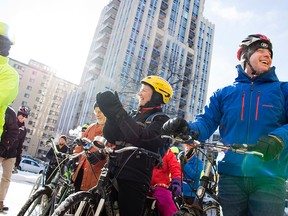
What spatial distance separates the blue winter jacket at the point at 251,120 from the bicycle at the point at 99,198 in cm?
62

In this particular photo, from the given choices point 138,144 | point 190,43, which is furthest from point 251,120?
point 190,43

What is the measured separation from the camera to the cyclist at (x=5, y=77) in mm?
2688

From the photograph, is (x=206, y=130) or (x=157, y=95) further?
(x=157, y=95)

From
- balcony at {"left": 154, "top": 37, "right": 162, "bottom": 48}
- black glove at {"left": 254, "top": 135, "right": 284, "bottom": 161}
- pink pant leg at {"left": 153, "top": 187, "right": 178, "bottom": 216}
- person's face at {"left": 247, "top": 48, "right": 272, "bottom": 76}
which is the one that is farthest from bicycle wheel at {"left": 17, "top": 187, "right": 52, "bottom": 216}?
balcony at {"left": 154, "top": 37, "right": 162, "bottom": 48}

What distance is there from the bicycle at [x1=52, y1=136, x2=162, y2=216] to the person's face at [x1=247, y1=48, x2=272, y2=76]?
1161 millimetres

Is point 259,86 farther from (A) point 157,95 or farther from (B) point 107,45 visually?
(B) point 107,45

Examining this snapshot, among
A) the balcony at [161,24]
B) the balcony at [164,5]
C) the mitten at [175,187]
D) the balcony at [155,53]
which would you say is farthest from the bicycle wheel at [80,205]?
the balcony at [164,5]

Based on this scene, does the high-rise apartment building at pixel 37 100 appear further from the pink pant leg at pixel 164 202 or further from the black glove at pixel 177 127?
the black glove at pixel 177 127

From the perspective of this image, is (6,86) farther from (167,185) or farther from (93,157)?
(167,185)

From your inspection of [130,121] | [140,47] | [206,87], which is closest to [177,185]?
[130,121]

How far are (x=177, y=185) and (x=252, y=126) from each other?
1.76 metres

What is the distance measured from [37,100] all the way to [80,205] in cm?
9452

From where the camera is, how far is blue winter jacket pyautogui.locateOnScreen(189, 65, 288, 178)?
73.5 inches

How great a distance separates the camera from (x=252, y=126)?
198 cm
